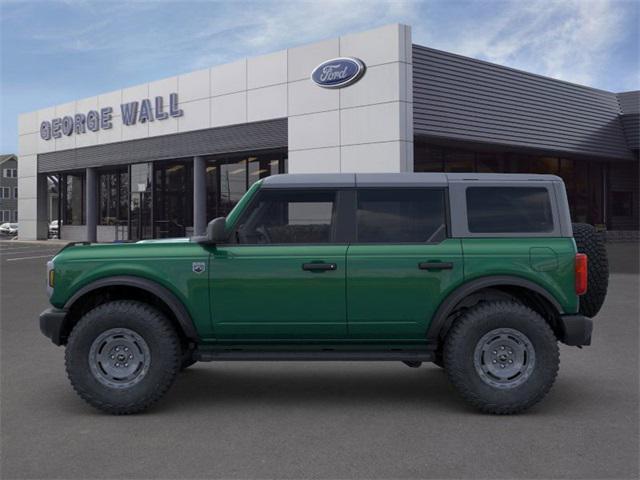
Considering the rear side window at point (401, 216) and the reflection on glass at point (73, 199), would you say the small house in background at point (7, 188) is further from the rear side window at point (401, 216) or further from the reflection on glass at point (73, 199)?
the rear side window at point (401, 216)

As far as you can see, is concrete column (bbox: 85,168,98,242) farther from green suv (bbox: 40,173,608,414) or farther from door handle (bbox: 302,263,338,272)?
door handle (bbox: 302,263,338,272)

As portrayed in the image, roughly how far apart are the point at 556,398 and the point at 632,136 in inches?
1242

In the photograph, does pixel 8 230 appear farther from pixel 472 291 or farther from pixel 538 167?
pixel 472 291

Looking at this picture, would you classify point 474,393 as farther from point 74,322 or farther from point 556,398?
point 74,322

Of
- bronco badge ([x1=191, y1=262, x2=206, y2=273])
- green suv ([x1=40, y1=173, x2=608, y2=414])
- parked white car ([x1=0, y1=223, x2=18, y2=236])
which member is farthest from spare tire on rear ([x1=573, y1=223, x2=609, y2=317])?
parked white car ([x1=0, y1=223, x2=18, y2=236])

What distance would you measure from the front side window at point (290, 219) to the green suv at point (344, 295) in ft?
0.04

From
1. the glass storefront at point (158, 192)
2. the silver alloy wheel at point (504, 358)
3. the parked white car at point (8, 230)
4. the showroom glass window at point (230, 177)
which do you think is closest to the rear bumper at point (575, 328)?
the silver alloy wheel at point (504, 358)

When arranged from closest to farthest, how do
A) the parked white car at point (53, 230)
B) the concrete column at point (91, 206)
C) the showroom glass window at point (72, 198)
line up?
1. the concrete column at point (91, 206)
2. the showroom glass window at point (72, 198)
3. the parked white car at point (53, 230)

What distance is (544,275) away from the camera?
530cm

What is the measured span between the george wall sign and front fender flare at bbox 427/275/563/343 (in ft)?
84.3

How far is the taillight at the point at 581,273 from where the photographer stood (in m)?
5.31

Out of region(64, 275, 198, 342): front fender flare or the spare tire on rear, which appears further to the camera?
the spare tire on rear

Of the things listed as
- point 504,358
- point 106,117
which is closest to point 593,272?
point 504,358

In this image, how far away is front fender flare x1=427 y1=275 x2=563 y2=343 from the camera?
5258mm
